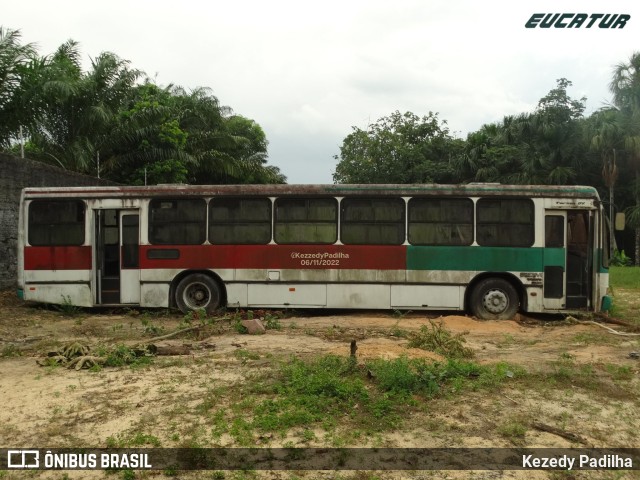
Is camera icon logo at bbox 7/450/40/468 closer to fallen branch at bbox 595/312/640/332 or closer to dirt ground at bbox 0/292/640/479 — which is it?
dirt ground at bbox 0/292/640/479

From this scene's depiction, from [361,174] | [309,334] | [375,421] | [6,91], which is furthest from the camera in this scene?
[361,174]

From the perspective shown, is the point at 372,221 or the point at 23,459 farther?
the point at 372,221

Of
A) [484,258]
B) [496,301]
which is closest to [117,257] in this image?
[484,258]

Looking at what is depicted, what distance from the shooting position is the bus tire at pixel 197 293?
1115 cm

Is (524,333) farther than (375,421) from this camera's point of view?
Yes

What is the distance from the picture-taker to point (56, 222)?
11.4m

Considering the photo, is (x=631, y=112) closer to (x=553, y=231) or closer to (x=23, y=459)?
(x=553, y=231)

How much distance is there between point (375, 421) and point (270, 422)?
0.93m

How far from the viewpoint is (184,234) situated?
11242mm

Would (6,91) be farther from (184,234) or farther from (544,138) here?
(544,138)

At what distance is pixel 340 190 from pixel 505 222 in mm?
3268

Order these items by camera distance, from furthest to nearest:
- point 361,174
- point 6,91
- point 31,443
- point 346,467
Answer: point 361,174, point 6,91, point 31,443, point 346,467

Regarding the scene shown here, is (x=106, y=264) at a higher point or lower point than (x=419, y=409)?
higher

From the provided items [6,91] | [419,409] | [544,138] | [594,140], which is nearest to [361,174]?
[544,138]
